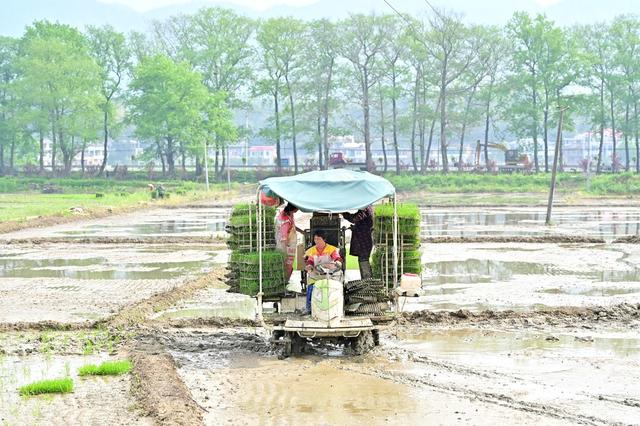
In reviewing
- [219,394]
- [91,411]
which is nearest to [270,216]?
[219,394]

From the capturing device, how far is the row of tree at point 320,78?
79.4 metres

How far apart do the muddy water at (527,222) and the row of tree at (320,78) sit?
28.5 metres

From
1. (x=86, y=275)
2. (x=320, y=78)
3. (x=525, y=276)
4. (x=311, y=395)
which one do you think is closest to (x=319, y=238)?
(x=311, y=395)

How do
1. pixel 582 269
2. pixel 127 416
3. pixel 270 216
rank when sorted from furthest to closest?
pixel 582 269
pixel 270 216
pixel 127 416

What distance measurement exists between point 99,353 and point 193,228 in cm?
2541

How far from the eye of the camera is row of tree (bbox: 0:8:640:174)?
3125 inches

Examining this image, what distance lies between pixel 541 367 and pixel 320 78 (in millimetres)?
71677

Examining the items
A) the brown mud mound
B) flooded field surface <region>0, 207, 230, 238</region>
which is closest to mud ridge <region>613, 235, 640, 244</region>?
flooded field surface <region>0, 207, 230, 238</region>

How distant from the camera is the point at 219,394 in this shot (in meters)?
12.1

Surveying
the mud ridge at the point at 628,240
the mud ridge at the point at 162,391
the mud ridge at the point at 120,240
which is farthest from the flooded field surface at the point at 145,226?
the mud ridge at the point at 162,391

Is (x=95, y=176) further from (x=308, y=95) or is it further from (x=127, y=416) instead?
(x=127, y=416)

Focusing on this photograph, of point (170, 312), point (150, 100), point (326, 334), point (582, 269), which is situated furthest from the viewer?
point (150, 100)

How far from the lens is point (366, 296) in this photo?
571 inches

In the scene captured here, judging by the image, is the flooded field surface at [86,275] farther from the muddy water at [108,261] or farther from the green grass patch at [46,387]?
the green grass patch at [46,387]
